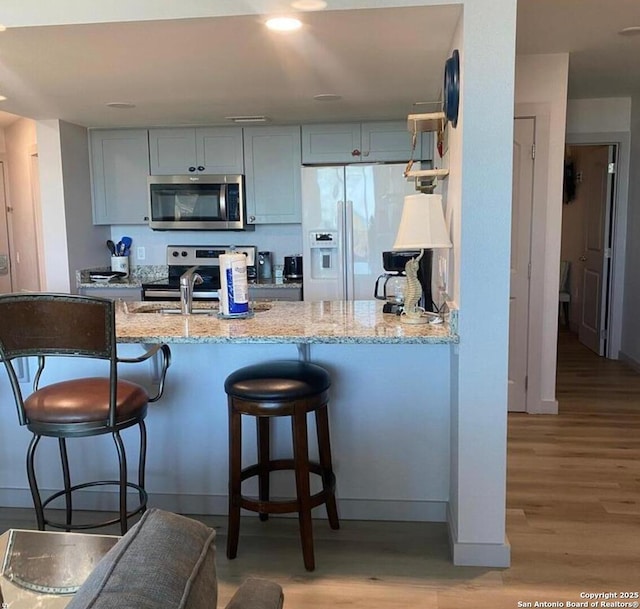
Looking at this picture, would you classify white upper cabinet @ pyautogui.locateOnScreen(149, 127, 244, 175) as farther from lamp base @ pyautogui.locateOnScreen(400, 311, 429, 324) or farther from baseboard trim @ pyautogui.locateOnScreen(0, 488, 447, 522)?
baseboard trim @ pyautogui.locateOnScreen(0, 488, 447, 522)

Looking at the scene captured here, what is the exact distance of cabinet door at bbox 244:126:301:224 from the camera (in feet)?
14.8

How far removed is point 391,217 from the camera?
13.9ft

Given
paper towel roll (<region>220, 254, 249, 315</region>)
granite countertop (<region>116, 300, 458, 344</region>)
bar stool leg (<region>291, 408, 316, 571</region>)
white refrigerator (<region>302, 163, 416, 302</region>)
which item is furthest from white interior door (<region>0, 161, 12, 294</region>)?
bar stool leg (<region>291, 408, 316, 571</region>)

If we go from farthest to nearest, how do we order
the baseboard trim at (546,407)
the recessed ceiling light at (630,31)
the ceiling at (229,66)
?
the baseboard trim at (546,407) < the recessed ceiling light at (630,31) < the ceiling at (229,66)

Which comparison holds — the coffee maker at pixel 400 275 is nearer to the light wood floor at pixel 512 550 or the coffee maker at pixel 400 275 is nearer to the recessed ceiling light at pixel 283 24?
the light wood floor at pixel 512 550

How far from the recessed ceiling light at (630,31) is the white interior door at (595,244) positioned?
217 cm

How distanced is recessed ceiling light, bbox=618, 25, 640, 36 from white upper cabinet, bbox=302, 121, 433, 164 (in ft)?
4.76

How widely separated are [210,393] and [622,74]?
3.58 meters

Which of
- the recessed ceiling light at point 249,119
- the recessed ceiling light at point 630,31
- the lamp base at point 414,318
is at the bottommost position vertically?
the lamp base at point 414,318

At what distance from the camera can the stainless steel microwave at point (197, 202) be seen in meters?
4.55

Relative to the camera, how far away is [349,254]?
428cm

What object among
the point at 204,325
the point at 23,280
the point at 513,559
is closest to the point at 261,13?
the point at 204,325

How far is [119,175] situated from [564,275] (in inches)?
213

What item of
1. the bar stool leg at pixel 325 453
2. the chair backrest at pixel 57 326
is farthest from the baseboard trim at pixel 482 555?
the chair backrest at pixel 57 326
